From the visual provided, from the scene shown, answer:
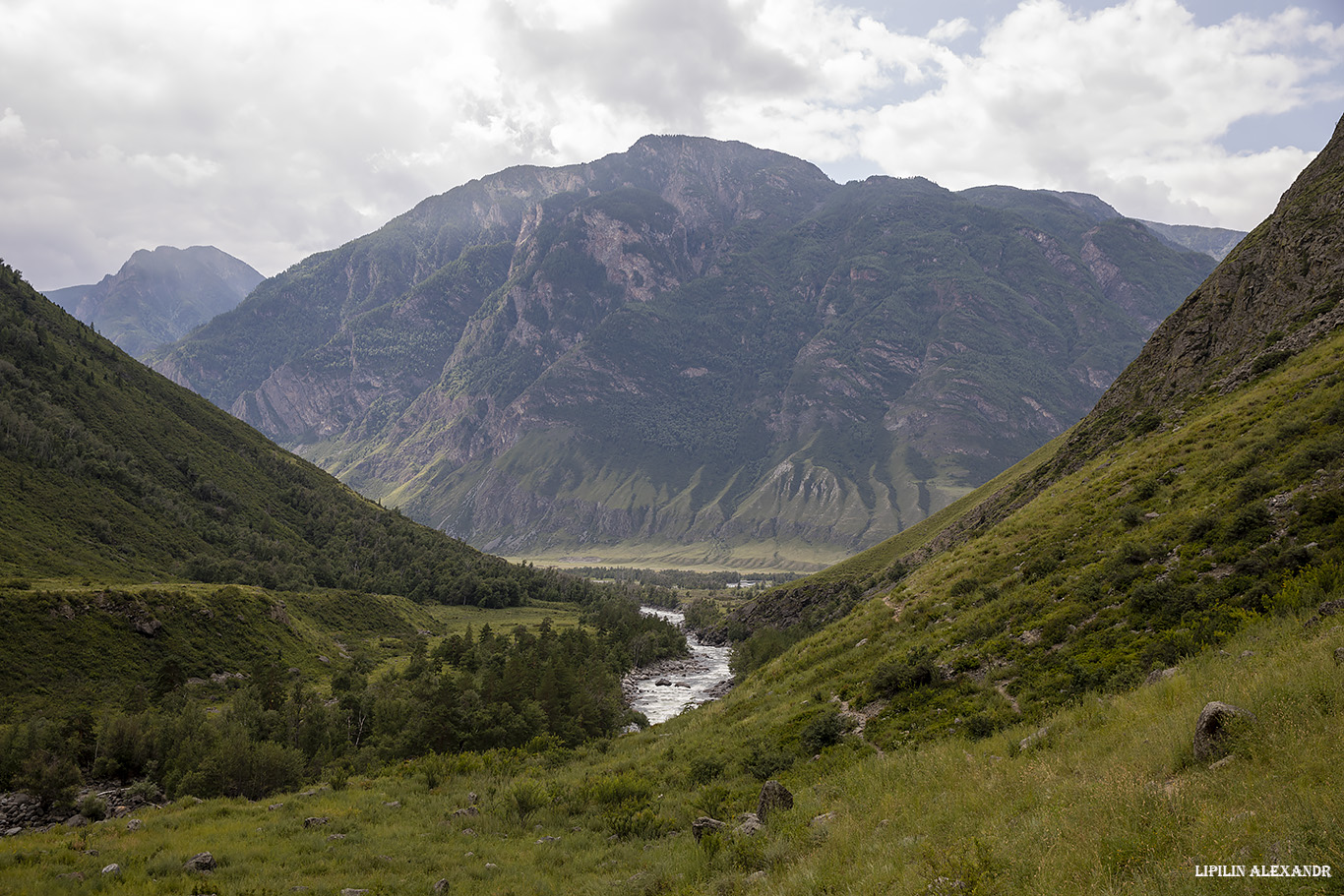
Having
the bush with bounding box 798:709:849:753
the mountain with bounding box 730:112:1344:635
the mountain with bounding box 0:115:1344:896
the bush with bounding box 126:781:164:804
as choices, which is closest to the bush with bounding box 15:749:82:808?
the bush with bounding box 126:781:164:804

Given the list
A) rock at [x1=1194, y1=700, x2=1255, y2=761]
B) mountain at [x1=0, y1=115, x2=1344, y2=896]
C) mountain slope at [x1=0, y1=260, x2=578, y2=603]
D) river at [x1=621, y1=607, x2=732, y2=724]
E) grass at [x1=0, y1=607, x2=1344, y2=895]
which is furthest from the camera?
mountain slope at [x1=0, y1=260, x2=578, y2=603]

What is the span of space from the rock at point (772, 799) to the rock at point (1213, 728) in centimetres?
1204

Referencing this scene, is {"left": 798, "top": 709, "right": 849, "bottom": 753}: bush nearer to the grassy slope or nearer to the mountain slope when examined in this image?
the grassy slope

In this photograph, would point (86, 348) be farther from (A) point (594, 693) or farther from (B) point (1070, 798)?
(B) point (1070, 798)

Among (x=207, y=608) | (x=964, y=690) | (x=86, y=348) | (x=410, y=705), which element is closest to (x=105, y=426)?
(x=86, y=348)

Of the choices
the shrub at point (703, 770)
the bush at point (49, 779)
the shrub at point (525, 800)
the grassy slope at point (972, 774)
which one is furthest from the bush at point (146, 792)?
the shrub at point (703, 770)

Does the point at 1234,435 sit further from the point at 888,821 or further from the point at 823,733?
the point at 888,821

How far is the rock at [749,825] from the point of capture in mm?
18797

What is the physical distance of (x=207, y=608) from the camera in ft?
263

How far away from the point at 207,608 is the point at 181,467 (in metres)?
86.8

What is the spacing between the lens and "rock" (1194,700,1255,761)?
1211 cm

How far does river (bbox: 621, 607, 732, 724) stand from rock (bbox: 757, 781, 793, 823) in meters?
53.3

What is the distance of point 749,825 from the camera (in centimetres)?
1962

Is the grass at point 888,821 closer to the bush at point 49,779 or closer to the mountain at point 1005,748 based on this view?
the mountain at point 1005,748
